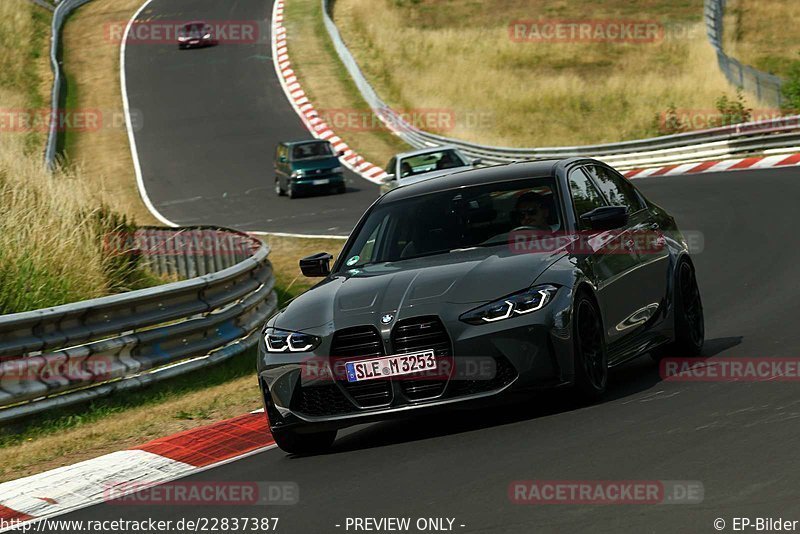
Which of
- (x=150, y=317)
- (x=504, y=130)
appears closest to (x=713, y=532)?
(x=150, y=317)

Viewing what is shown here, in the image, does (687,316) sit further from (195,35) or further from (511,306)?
(195,35)

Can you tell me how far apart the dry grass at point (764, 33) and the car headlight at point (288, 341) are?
143 feet

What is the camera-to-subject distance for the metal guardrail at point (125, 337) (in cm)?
1027

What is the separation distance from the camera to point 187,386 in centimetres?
1179

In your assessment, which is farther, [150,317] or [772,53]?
[772,53]

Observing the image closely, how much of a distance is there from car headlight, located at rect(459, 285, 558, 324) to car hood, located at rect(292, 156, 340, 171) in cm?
2657

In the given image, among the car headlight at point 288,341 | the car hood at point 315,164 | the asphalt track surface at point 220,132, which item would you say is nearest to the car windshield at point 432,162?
the asphalt track surface at point 220,132

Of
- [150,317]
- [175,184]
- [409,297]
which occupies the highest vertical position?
[409,297]

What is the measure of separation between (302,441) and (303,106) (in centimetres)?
3948

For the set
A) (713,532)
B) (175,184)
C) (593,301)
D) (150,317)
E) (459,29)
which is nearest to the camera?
(713,532)

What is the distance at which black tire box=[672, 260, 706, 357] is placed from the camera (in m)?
9.86

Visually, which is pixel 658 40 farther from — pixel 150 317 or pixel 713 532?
pixel 713 532

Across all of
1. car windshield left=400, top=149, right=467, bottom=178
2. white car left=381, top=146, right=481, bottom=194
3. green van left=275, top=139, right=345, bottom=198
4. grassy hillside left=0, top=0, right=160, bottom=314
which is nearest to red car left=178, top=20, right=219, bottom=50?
green van left=275, top=139, right=345, bottom=198

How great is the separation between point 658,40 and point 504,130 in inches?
536
